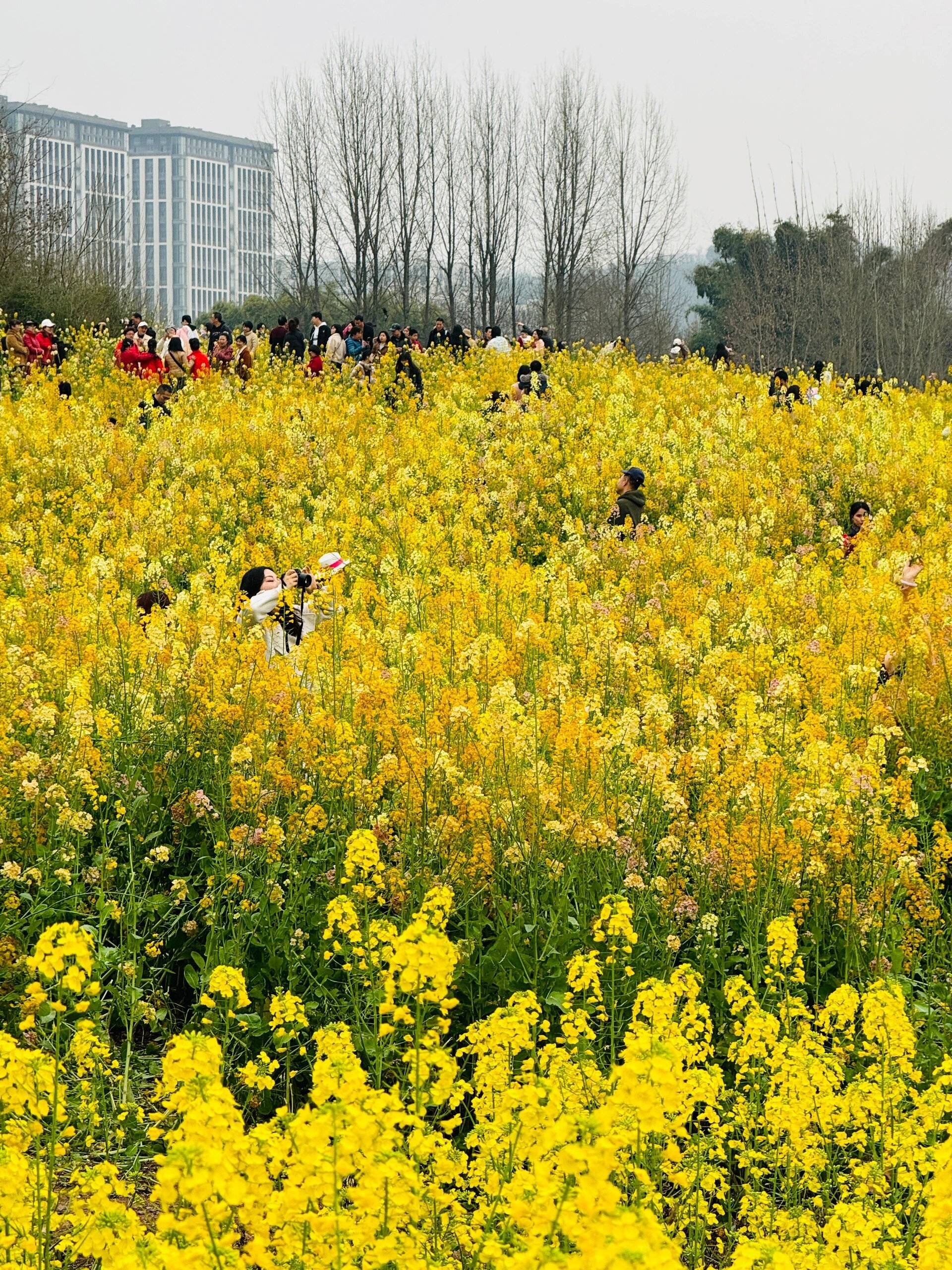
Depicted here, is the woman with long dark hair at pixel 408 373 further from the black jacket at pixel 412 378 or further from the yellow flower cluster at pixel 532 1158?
the yellow flower cluster at pixel 532 1158

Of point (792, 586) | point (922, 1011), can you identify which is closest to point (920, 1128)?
point (922, 1011)

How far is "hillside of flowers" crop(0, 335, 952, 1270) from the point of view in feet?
9.17

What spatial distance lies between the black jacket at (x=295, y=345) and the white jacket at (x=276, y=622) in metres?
17.9

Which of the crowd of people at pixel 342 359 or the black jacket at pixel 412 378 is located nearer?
the crowd of people at pixel 342 359

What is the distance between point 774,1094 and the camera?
13.7 ft

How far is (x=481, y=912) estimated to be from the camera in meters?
5.79

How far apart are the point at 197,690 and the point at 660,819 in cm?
225

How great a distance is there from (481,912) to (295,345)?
69.9ft

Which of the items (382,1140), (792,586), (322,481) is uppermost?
(322,481)

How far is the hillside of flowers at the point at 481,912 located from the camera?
2.79 metres

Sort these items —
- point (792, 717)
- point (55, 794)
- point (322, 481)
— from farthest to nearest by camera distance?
point (322, 481), point (792, 717), point (55, 794)

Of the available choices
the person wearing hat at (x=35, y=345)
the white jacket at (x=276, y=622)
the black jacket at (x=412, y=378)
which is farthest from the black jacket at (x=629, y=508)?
the person wearing hat at (x=35, y=345)

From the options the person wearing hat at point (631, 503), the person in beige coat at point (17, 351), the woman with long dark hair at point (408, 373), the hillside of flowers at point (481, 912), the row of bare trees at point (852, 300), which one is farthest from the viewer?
the row of bare trees at point (852, 300)

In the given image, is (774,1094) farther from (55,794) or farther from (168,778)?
(168,778)
